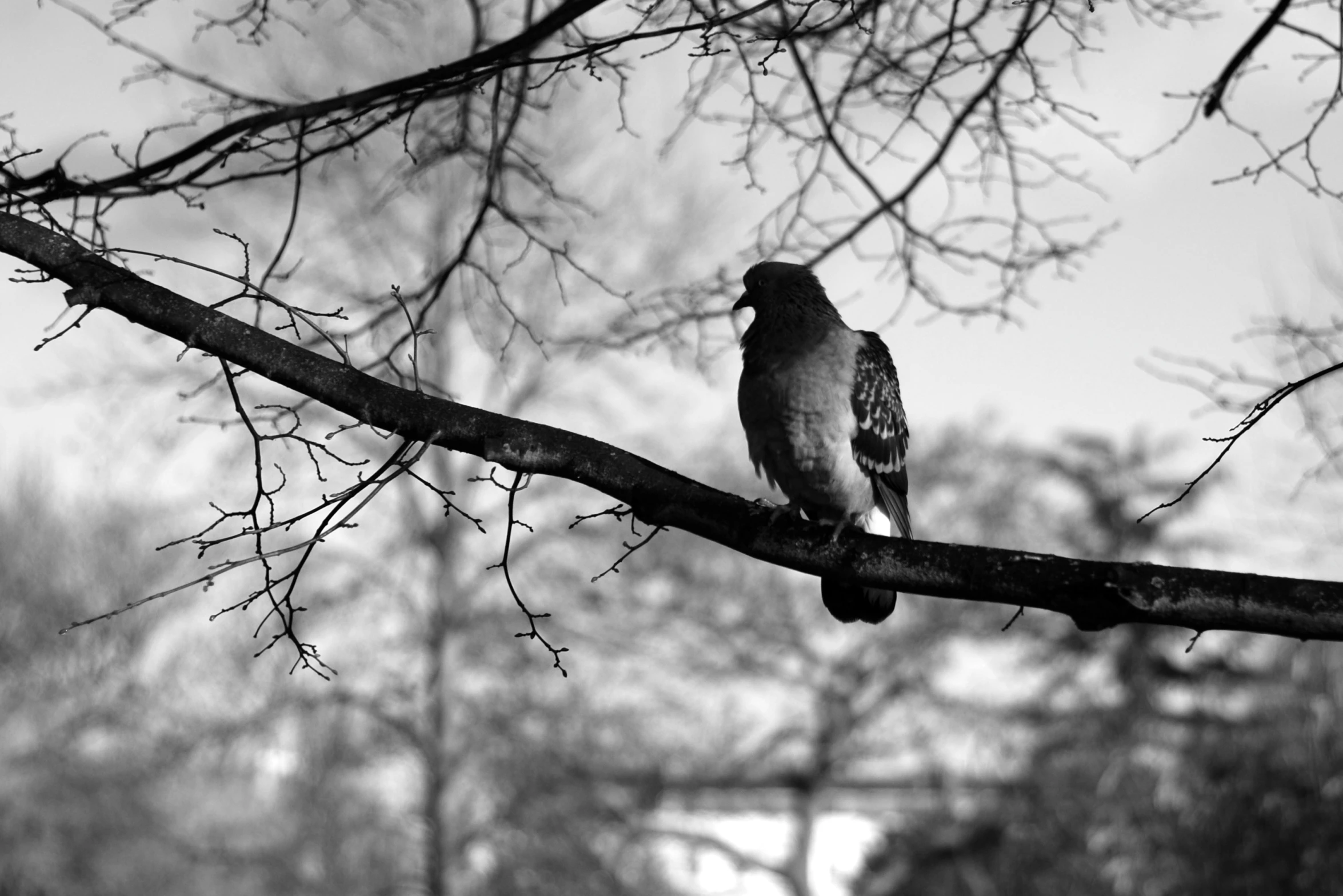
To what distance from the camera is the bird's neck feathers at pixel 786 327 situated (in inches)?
165

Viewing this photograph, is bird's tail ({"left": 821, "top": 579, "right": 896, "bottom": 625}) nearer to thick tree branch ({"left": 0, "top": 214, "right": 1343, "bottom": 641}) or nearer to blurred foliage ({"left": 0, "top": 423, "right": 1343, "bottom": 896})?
thick tree branch ({"left": 0, "top": 214, "right": 1343, "bottom": 641})

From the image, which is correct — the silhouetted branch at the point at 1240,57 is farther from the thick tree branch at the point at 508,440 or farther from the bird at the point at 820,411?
the thick tree branch at the point at 508,440

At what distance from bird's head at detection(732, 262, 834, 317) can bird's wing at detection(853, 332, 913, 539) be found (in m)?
0.24

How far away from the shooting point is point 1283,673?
31.8 feet

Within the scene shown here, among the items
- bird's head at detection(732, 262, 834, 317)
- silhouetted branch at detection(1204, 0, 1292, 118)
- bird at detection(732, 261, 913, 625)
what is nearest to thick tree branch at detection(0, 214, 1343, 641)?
bird at detection(732, 261, 913, 625)

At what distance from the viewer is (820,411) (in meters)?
4.05

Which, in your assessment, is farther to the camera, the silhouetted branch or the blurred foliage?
the blurred foliage

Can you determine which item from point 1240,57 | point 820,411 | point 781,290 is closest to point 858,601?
point 820,411

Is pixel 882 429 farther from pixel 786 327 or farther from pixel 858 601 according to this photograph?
pixel 858 601

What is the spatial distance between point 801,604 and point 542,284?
20.6 ft

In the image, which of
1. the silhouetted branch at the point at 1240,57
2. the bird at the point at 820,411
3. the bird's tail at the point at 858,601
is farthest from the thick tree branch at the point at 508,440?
the silhouetted branch at the point at 1240,57

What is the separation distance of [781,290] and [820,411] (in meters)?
0.59

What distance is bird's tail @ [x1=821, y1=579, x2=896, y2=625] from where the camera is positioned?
379 cm

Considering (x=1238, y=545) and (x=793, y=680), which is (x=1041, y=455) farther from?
(x=793, y=680)
